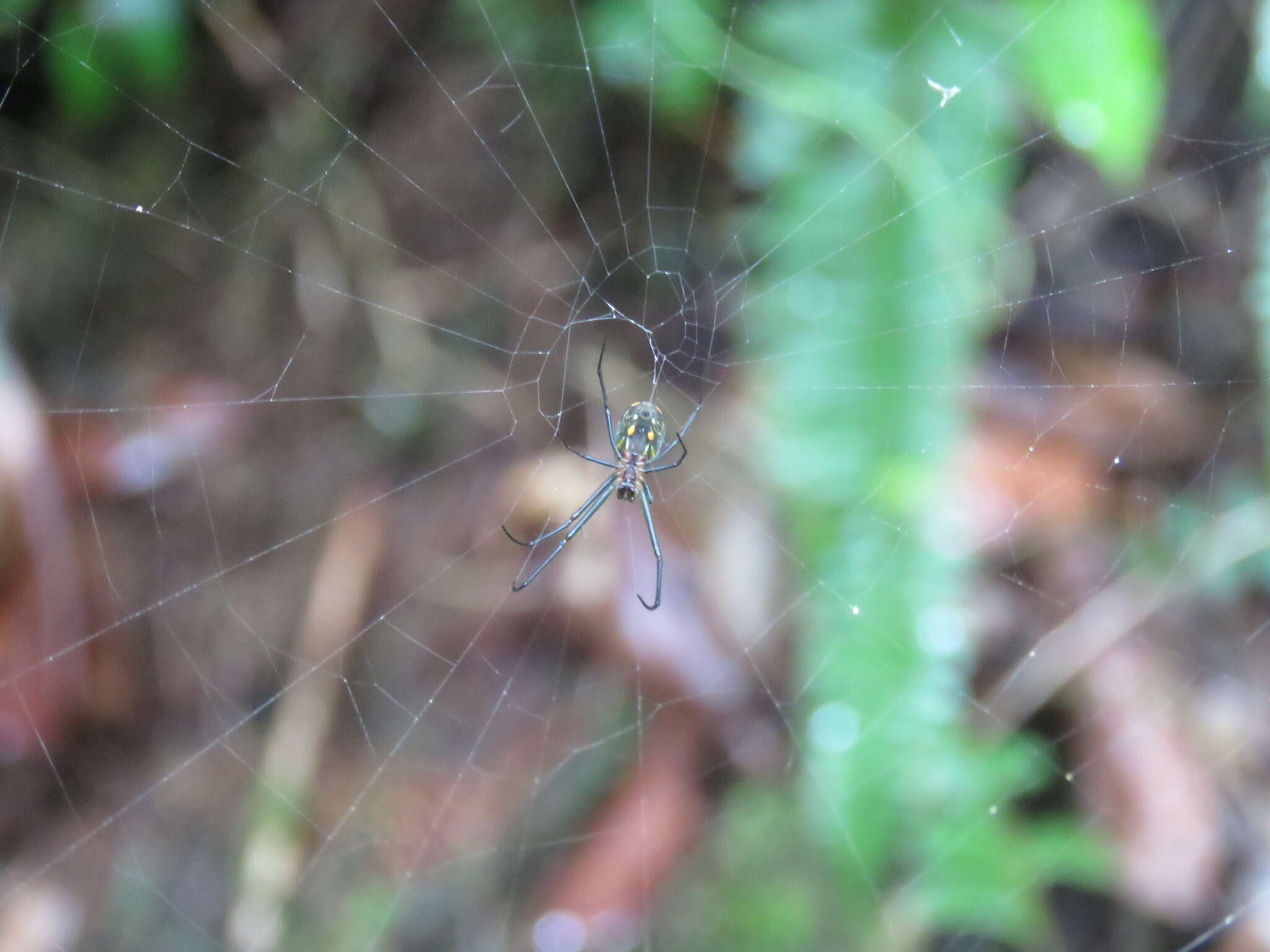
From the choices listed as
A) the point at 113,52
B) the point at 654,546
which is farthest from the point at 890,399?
the point at 113,52

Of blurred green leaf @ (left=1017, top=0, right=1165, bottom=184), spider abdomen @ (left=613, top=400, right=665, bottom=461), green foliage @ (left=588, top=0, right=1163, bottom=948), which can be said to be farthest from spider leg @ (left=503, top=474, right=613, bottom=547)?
blurred green leaf @ (left=1017, top=0, right=1165, bottom=184)

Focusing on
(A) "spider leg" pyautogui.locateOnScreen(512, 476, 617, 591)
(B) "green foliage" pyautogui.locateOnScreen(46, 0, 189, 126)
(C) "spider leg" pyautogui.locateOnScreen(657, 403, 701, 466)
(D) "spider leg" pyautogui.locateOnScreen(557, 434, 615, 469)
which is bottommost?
(A) "spider leg" pyautogui.locateOnScreen(512, 476, 617, 591)

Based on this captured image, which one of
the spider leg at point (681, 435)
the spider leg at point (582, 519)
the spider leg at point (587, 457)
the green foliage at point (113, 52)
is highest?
the green foliage at point (113, 52)

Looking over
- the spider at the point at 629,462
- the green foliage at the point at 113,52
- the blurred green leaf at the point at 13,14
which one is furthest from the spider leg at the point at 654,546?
the blurred green leaf at the point at 13,14

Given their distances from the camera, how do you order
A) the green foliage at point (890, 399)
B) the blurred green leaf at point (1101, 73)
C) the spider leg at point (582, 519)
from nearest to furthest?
1. the blurred green leaf at point (1101, 73)
2. the green foliage at point (890, 399)
3. the spider leg at point (582, 519)

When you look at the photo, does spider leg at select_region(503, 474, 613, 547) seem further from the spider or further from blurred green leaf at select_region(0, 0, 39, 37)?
blurred green leaf at select_region(0, 0, 39, 37)

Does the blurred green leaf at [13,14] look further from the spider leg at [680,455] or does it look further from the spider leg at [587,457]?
the spider leg at [680,455]

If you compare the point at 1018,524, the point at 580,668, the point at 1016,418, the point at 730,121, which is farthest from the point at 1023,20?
the point at 580,668
